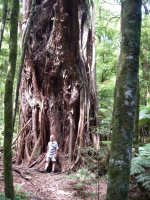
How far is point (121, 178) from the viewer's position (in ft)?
9.95

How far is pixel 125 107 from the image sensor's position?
3.17 m

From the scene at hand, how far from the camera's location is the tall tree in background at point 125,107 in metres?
3.05

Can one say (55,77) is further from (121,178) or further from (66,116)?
(121,178)

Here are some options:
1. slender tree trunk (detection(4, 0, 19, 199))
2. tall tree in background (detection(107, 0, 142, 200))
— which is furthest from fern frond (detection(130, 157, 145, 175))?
slender tree trunk (detection(4, 0, 19, 199))

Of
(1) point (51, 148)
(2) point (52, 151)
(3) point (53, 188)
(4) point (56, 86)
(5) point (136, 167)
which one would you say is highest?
(4) point (56, 86)

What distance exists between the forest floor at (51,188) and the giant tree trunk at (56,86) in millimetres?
1693

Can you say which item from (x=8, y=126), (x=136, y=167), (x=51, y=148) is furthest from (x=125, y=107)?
(x=51, y=148)

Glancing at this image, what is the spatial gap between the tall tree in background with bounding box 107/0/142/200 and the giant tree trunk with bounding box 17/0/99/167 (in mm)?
6241

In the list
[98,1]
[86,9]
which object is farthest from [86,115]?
[98,1]

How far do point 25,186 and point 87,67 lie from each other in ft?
20.1

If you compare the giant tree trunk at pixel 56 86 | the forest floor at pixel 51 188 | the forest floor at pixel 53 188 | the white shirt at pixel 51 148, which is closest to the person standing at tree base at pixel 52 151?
the white shirt at pixel 51 148

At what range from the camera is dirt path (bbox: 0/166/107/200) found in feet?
19.3

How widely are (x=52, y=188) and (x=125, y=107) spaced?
4.48 meters

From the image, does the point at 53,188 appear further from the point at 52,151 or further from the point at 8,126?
the point at 8,126
